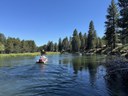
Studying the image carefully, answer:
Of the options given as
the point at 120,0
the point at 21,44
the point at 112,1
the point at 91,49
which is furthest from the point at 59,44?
the point at 120,0

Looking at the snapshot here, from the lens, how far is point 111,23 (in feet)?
180

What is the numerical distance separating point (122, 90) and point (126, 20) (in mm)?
21783

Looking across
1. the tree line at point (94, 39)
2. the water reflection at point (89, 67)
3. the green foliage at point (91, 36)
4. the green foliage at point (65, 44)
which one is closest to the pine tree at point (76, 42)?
the tree line at point (94, 39)

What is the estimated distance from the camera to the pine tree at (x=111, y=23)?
5406 centimetres

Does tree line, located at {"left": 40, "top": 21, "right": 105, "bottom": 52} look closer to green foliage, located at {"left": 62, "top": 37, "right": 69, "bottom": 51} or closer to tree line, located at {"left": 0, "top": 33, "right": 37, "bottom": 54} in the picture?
green foliage, located at {"left": 62, "top": 37, "right": 69, "bottom": 51}

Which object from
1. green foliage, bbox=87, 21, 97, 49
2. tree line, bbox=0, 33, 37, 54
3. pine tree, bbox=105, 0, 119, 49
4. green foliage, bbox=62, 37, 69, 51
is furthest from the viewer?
green foliage, bbox=62, 37, 69, 51

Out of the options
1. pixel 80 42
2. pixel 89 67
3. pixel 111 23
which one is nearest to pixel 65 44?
pixel 80 42

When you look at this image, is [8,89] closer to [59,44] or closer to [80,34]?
[80,34]

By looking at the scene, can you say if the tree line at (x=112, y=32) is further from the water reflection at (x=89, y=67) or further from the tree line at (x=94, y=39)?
the water reflection at (x=89, y=67)

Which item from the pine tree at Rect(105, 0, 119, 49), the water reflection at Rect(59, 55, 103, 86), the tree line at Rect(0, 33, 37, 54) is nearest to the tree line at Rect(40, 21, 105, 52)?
the tree line at Rect(0, 33, 37, 54)

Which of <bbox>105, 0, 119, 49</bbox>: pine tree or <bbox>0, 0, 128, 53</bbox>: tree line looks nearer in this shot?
<bbox>0, 0, 128, 53</bbox>: tree line

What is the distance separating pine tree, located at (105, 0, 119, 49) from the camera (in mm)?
54062

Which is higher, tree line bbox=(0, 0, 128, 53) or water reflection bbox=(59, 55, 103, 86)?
tree line bbox=(0, 0, 128, 53)

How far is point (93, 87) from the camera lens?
16.5 metres
